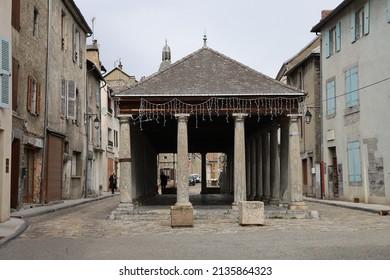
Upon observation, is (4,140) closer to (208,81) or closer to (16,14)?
(16,14)

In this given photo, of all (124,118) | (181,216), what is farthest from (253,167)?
(181,216)

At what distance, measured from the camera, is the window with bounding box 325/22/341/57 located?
1006 inches

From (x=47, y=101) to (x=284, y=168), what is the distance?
32.0 ft

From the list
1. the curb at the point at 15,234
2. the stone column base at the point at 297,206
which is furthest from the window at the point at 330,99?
the curb at the point at 15,234

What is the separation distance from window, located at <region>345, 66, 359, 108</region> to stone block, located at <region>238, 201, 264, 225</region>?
37.4ft

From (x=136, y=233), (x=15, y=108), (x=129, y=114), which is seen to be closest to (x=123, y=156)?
(x=129, y=114)

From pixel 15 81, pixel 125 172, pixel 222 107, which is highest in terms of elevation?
pixel 15 81

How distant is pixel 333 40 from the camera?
26.4 meters

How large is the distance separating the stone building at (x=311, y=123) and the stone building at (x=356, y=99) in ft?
5.27

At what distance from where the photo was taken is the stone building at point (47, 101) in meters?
18.0

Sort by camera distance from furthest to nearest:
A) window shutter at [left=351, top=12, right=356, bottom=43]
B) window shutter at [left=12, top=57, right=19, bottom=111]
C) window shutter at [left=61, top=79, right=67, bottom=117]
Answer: window shutter at [left=61, top=79, right=67, bottom=117], window shutter at [left=351, top=12, right=356, bottom=43], window shutter at [left=12, top=57, right=19, bottom=111]

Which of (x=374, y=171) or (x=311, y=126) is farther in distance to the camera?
(x=311, y=126)

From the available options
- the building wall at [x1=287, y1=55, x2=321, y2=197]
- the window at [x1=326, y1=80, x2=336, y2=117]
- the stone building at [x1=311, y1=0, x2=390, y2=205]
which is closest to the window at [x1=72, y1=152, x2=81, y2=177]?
the building wall at [x1=287, y1=55, x2=321, y2=197]

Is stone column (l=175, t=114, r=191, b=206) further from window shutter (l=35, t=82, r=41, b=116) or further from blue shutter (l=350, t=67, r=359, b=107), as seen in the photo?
blue shutter (l=350, t=67, r=359, b=107)
